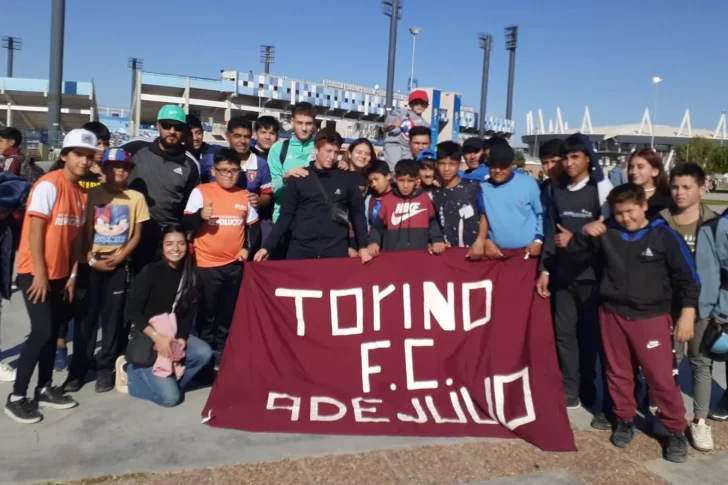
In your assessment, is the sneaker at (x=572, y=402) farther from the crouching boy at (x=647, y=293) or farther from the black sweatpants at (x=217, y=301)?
the black sweatpants at (x=217, y=301)

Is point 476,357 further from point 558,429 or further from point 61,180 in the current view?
point 61,180

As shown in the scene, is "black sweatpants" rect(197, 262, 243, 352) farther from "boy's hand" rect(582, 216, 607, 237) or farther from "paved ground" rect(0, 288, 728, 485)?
"boy's hand" rect(582, 216, 607, 237)

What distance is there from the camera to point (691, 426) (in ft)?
13.4

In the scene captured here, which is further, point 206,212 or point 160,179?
point 160,179

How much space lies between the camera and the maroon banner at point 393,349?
4102 mm

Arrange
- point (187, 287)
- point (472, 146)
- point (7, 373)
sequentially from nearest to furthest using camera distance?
1. point (187, 287)
2. point (7, 373)
3. point (472, 146)

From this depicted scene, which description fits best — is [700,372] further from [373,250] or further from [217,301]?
[217,301]

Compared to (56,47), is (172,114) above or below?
below

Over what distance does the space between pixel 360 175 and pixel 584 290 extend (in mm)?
1959

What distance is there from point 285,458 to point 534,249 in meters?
2.36

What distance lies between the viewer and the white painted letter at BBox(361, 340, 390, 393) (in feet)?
14.4

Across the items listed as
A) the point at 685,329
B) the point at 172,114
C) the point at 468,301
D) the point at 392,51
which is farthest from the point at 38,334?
the point at 392,51

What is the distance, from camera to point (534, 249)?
15.2 ft

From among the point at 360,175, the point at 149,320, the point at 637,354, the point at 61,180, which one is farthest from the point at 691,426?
the point at 61,180
